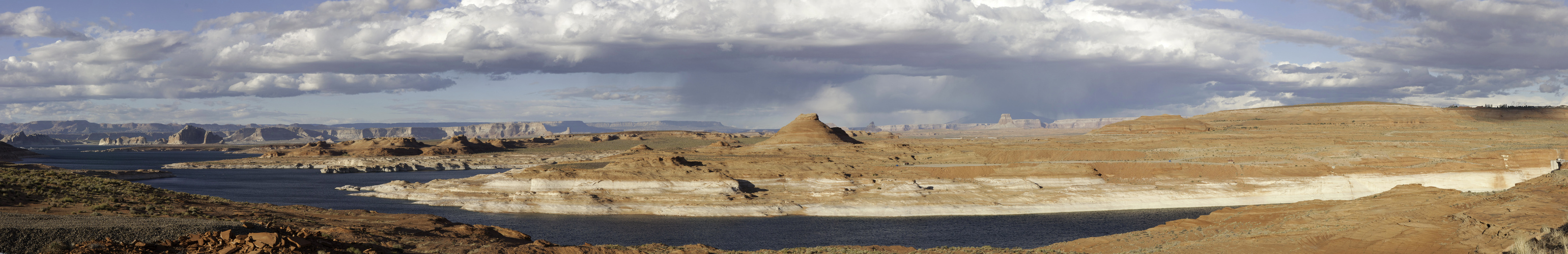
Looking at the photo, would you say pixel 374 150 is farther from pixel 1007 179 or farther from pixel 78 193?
pixel 1007 179

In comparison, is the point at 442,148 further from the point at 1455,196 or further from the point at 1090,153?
the point at 1455,196

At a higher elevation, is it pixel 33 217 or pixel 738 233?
pixel 33 217

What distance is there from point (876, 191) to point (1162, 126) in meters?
101

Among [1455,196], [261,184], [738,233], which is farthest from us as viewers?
[261,184]

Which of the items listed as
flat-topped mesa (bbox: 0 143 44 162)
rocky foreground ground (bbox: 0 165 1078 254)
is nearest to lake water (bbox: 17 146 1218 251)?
rocky foreground ground (bbox: 0 165 1078 254)

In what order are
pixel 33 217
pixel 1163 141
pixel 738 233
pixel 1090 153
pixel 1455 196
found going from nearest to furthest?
pixel 33 217 → pixel 1455 196 → pixel 738 233 → pixel 1090 153 → pixel 1163 141

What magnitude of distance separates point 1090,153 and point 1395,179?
29501 millimetres

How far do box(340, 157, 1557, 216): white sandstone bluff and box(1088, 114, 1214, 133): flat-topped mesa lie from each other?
66138 mm

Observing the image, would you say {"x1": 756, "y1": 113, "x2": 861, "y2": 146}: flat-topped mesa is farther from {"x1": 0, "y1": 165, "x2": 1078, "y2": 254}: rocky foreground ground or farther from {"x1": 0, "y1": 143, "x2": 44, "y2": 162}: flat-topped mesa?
{"x1": 0, "y1": 143, "x2": 44, "y2": 162}: flat-topped mesa

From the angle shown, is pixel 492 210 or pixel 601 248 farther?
pixel 492 210

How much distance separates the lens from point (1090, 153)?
97875mm

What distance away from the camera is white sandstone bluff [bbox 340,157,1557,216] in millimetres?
69125

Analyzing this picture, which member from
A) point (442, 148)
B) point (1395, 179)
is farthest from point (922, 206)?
point (442, 148)

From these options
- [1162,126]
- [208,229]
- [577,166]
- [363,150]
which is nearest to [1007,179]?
[577,166]
